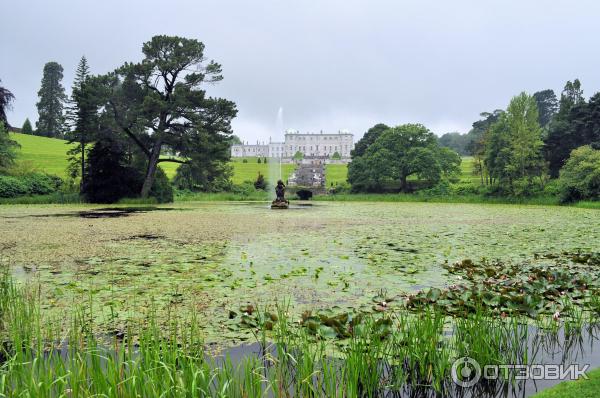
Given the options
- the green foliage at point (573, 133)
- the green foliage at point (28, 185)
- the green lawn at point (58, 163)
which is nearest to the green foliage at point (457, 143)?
the green lawn at point (58, 163)

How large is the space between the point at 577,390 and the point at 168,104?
1115 inches

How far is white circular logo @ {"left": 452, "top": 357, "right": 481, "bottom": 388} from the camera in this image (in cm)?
290

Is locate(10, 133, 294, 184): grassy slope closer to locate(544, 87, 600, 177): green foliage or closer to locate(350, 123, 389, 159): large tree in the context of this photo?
locate(350, 123, 389, 159): large tree

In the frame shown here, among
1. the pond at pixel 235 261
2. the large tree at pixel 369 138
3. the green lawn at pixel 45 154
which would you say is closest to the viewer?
the pond at pixel 235 261

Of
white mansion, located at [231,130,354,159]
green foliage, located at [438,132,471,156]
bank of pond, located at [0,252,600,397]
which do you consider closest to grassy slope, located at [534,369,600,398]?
bank of pond, located at [0,252,600,397]

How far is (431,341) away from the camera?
10.2 feet

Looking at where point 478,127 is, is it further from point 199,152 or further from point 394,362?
point 394,362

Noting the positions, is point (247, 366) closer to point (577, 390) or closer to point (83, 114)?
point (577, 390)

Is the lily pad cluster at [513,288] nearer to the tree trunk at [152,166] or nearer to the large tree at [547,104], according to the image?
the tree trunk at [152,166]

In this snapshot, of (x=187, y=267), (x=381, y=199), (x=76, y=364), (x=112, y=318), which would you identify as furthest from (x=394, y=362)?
(x=381, y=199)

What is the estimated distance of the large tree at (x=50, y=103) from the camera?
73.1 metres

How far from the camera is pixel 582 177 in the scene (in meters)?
25.7

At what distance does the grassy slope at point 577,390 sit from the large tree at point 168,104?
2709 cm

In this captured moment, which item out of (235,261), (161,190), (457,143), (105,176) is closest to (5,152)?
Answer: (105,176)
